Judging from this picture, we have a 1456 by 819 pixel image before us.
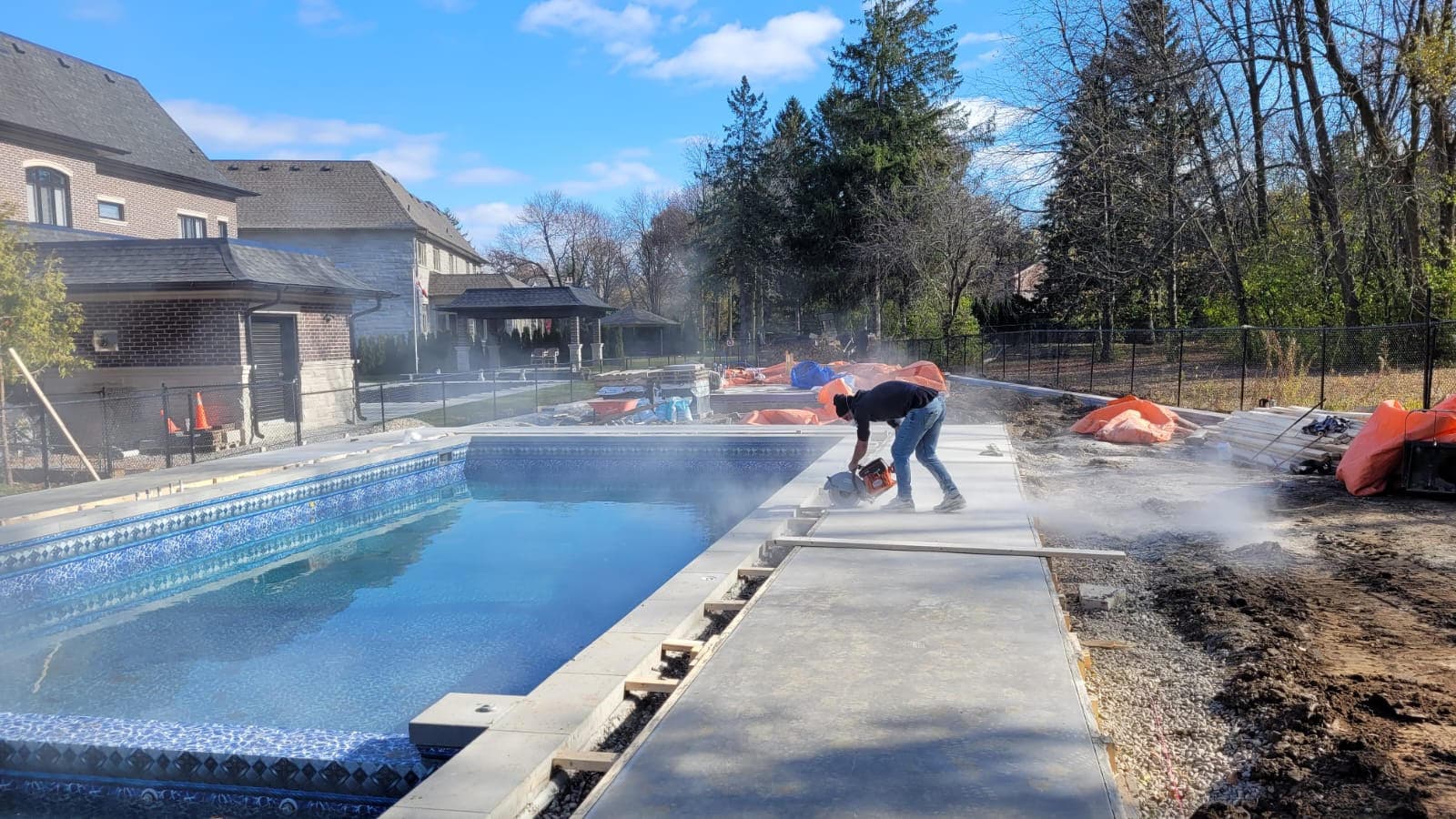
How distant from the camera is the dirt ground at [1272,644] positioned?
11.3ft

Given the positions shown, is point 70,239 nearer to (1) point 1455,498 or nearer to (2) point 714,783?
(2) point 714,783

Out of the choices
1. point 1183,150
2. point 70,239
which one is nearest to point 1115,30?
point 1183,150

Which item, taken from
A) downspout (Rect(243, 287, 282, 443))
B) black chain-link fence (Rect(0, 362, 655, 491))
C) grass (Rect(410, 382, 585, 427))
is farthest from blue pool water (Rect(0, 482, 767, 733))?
grass (Rect(410, 382, 585, 427))

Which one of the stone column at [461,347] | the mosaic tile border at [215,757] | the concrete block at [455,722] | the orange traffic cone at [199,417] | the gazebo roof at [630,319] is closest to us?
the concrete block at [455,722]

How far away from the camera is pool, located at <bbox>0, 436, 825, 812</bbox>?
4457 mm

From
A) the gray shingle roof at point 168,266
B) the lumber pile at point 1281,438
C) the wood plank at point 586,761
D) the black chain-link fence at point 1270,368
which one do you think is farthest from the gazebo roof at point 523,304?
the wood plank at point 586,761

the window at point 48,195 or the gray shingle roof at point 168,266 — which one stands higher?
the window at point 48,195

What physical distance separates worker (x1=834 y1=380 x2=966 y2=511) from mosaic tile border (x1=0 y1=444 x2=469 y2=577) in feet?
23.4

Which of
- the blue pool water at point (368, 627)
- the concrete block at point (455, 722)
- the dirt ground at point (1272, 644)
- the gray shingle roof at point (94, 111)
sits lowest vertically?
the blue pool water at point (368, 627)

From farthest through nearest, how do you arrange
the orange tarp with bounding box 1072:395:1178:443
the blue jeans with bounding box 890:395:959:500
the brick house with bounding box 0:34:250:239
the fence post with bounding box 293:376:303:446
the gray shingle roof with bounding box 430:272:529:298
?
1. the gray shingle roof with bounding box 430:272:529:298
2. the brick house with bounding box 0:34:250:239
3. the fence post with bounding box 293:376:303:446
4. the orange tarp with bounding box 1072:395:1178:443
5. the blue jeans with bounding box 890:395:959:500

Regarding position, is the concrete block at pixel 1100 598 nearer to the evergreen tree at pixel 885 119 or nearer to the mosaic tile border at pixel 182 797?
the mosaic tile border at pixel 182 797

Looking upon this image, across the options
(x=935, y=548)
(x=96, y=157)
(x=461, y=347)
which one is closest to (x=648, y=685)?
(x=935, y=548)

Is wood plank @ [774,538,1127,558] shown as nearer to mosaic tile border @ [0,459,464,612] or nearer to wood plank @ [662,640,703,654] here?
wood plank @ [662,640,703,654]

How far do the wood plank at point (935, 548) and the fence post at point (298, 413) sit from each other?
437 inches
